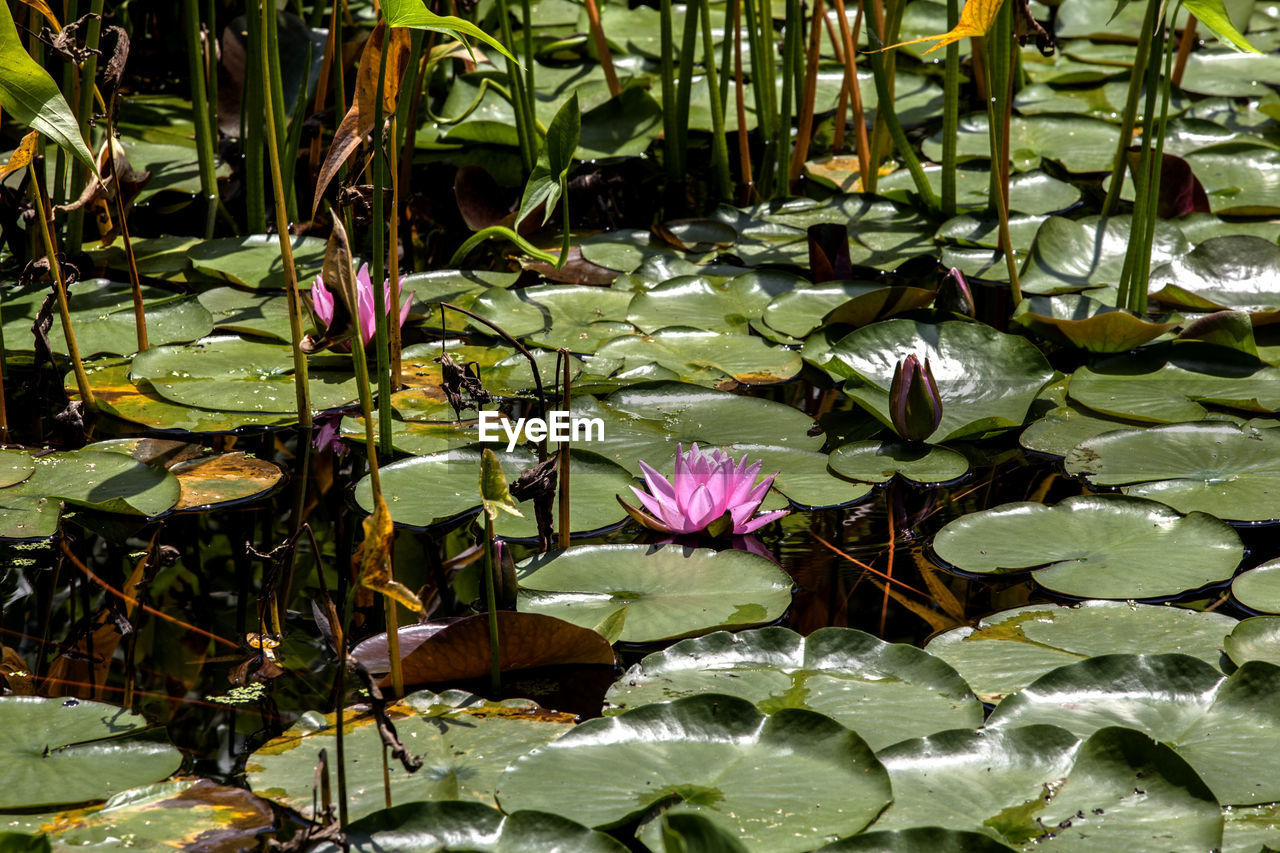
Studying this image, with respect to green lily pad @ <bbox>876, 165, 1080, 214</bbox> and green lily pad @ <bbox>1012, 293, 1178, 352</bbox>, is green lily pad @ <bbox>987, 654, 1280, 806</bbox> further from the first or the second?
green lily pad @ <bbox>876, 165, 1080, 214</bbox>

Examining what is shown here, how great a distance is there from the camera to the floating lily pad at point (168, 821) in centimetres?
120

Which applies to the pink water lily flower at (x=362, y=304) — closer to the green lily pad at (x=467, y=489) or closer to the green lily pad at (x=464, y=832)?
the green lily pad at (x=467, y=489)

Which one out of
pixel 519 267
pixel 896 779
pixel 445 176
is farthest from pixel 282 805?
pixel 445 176

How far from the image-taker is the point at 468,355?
260 cm

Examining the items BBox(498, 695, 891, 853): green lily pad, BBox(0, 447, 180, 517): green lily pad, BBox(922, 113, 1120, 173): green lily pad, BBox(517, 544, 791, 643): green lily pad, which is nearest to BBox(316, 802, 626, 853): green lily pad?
BBox(498, 695, 891, 853): green lily pad

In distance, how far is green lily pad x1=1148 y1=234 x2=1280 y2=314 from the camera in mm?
2656

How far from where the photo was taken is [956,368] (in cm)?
235

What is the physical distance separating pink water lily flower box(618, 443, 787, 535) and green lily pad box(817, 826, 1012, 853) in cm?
72

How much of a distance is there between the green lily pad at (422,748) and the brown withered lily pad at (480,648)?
0.19 ft

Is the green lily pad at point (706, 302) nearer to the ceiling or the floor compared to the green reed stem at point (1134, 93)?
nearer to the floor

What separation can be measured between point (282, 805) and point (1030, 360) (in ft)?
5.47

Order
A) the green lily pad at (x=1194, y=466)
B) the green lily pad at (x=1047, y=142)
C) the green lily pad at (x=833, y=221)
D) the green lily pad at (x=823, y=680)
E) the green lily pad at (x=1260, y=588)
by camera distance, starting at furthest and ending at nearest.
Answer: the green lily pad at (x=1047, y=142) < the green lily pad at (x=833, y=221) < the green lily pad at (x=1194, y=466) < the green lily pad at (x=1260, y=588) < the green lily pad at (x=823, y=680)

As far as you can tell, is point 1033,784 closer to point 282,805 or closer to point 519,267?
point 282,805

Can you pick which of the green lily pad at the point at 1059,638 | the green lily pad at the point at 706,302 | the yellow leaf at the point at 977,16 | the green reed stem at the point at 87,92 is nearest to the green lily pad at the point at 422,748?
the green lily pad at the point at 1059,638
